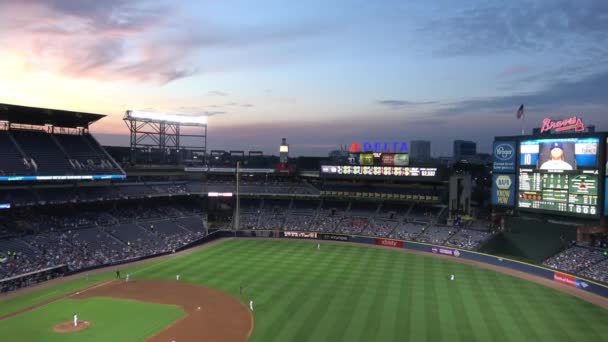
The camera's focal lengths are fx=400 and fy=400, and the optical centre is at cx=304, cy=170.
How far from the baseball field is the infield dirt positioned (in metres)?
0.08

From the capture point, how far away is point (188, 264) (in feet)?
149

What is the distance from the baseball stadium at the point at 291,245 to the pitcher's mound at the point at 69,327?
0.57 feet

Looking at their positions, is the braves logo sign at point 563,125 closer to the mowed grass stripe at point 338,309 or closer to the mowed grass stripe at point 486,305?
the mowed grass stripe at point 486,305

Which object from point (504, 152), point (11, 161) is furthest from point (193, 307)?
point (504, 152)

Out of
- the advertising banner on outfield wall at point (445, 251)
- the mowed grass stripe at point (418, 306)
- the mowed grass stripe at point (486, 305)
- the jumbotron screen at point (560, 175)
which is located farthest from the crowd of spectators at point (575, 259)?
the mowed grass stripe at point (418, 306)

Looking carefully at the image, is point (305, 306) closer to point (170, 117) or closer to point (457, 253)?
point (457, 253)

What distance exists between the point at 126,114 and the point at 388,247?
44479mm

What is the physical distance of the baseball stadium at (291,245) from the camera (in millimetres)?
28453

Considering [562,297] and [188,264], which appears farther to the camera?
[188,264]

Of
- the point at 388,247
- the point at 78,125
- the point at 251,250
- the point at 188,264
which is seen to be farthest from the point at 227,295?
the point at 78,125

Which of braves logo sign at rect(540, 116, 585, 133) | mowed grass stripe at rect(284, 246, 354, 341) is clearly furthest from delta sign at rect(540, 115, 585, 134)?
mowed grass stripe at rect(284, 246, 354, 341)

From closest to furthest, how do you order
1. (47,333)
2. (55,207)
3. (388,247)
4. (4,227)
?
(47,333) < (4,227) < (55,207) < (388,247)

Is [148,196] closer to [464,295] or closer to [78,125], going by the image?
[78,125]

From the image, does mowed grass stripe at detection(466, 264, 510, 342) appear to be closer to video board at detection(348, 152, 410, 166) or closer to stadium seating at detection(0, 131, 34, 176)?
video board at detection(348, 152, 410, 166)
